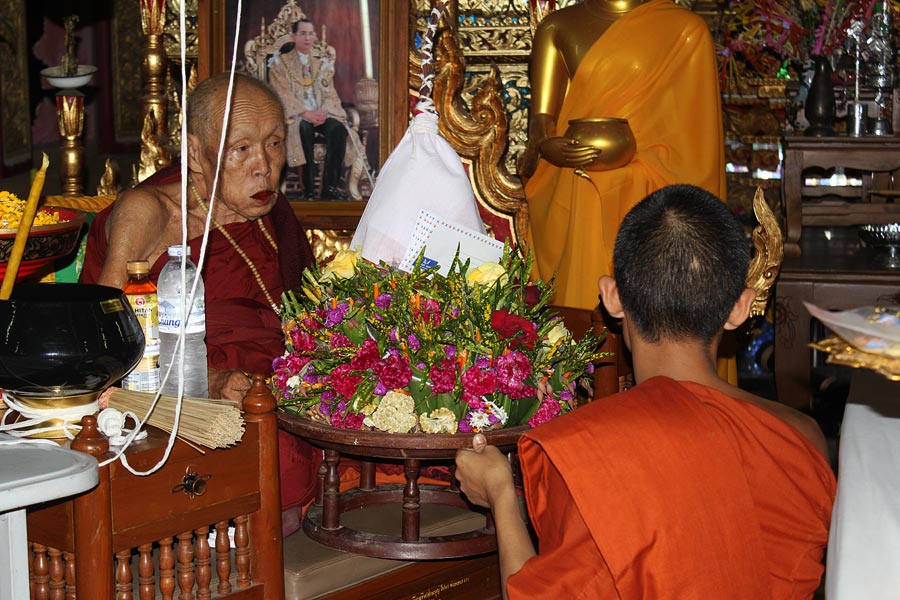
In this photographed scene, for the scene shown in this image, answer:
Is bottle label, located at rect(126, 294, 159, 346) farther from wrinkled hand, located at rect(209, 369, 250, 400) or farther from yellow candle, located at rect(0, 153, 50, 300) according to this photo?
wrinkled hand, located at rect(209, 369, 250, 400)

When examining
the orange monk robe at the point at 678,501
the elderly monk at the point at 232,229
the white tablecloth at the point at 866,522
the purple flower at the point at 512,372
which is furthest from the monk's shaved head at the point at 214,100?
the white tablecloth at the point at 866,522

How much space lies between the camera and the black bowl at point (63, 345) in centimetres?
150

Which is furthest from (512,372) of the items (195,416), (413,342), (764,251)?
(764,251)

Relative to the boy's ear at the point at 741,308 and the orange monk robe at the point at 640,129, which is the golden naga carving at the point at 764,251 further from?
the boy's ear at the point at 741,308

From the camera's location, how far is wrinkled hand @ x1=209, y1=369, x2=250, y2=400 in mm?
2117

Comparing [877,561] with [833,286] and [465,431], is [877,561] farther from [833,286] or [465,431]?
[833,286]

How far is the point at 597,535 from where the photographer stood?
4.42ft

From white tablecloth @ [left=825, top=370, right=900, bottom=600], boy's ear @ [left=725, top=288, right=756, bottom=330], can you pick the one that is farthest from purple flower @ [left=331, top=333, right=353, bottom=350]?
white tablecloth @ [left=825, top=370, right=900, bottom=600]

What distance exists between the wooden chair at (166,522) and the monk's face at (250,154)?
1.03m

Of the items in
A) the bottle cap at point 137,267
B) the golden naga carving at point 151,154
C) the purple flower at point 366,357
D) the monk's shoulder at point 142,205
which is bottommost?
the purple flower at point 366,357

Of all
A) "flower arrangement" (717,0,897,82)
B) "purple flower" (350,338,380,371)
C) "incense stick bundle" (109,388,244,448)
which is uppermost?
"flower arrangement" (717,0,897,82)

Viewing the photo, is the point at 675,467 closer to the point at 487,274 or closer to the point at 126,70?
the point at 487,274

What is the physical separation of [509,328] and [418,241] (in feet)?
1.29

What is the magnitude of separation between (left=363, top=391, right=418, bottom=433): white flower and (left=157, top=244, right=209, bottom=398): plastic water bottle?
0.99 feet
